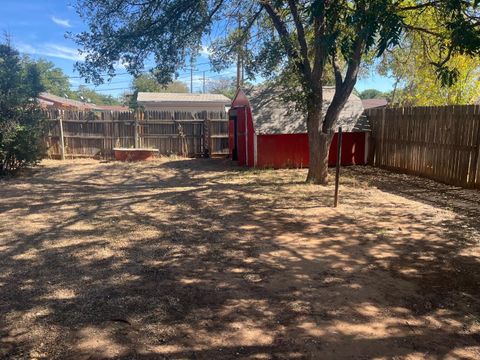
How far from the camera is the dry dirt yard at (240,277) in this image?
3000mm

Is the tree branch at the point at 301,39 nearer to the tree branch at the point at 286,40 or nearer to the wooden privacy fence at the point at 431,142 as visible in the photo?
the tree branch at the point at 286,40

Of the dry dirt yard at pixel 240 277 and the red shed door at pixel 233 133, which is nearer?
the dry dirt yard at pixel 240 277

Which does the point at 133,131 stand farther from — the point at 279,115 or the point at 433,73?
the point at 433,73

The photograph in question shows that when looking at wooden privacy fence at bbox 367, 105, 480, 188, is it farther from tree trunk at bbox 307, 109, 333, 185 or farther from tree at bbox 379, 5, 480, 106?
tree trunk at bbox 307, 109, 333, 185

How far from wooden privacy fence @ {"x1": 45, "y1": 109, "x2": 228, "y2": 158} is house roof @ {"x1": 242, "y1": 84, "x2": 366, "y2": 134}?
308 cm

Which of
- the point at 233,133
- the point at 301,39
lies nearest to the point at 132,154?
the point at 233,133

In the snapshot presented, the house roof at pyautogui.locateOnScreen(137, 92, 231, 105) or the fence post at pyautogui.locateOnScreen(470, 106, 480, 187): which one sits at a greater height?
the house roof at pyautogui.locateOnScreen(137, 92, 231, 105)

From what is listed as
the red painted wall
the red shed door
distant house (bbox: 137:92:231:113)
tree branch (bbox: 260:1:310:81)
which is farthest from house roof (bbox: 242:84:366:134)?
distant house (bbox: 137:92:231:113)

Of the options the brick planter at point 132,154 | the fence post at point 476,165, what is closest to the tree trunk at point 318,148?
the fence post at point 476,165

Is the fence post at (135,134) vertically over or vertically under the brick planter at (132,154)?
over

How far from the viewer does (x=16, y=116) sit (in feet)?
38.4

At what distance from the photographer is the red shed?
12.9 meters

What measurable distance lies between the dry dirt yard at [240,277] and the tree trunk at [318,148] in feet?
4.74

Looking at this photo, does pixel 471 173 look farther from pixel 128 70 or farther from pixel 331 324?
pixel 128 70
